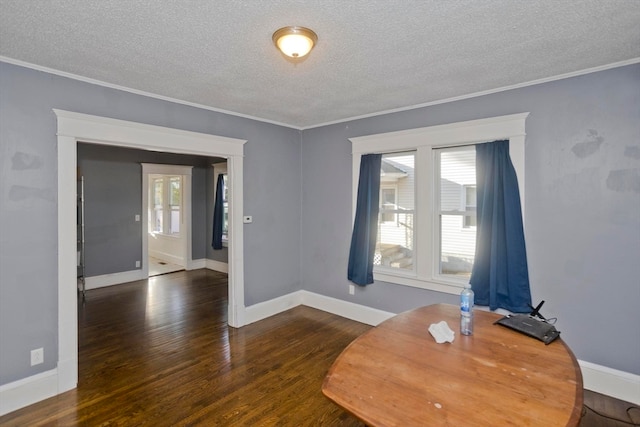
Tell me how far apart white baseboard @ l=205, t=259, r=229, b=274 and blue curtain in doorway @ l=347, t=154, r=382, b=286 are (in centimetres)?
377

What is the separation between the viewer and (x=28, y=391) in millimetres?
2430

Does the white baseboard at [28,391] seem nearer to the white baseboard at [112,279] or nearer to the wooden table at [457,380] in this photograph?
the wooden table at [457,380]

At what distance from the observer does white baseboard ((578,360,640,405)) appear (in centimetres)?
244

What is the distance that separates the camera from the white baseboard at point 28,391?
2344 mm

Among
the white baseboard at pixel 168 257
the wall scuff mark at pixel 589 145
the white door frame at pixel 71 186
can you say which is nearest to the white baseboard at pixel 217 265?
the white baseboard at pixel 168 257

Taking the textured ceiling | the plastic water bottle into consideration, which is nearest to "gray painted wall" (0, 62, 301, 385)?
the textured ceiling

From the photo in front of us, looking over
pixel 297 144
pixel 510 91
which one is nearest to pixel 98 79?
pixel 297 144

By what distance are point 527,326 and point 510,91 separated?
2.15 meters

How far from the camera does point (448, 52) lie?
2268 mm

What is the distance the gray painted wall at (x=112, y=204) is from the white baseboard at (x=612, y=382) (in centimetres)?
660

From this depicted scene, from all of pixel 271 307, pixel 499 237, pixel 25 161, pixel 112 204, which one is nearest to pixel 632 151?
pixel 499 237

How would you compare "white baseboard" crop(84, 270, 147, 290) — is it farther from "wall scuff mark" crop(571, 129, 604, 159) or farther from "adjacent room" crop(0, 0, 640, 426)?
"wall scuff mark" crop(571, 129, 604, 159)

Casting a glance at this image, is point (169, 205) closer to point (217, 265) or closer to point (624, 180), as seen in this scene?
point (217, 265)

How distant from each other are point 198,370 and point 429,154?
3.13 meters
